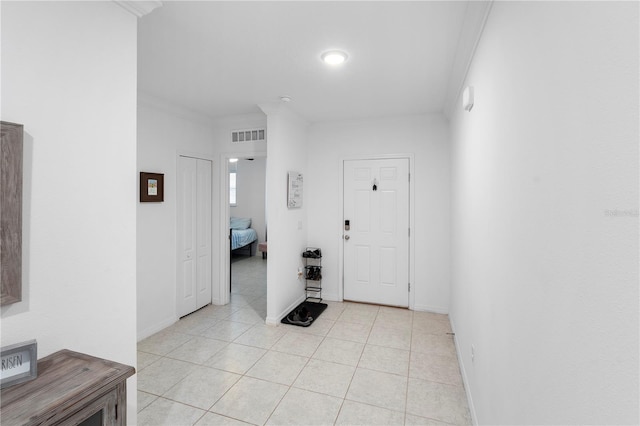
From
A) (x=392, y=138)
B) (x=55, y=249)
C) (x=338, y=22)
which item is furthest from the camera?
(x=392, y=138)

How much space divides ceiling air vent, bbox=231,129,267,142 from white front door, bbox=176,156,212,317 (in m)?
0.51

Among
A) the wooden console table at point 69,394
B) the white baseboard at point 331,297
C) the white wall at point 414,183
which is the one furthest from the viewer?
the white baseboard at point 331,297

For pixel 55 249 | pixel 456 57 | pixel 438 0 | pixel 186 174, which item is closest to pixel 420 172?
pixel 456 57

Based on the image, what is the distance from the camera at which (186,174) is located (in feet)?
12.7

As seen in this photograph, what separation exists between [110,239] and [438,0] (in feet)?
7.02

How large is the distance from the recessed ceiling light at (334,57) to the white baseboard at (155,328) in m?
3.18

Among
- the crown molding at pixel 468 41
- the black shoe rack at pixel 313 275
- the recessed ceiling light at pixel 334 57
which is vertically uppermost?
the recessed ceiling light at pixel 334 57

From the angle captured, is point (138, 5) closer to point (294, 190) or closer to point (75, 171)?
point (75, 171)

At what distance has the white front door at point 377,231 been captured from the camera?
418cm

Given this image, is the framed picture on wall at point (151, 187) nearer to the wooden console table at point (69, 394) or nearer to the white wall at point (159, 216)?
the white wall at point (159, 216)

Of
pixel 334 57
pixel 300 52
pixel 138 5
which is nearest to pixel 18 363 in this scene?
pixel 138 5

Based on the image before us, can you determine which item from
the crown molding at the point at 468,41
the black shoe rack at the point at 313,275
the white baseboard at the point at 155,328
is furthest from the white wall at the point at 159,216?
the crown molding at the point at 468,41

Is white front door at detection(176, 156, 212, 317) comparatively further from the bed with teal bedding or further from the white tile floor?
the bed with teal bedding

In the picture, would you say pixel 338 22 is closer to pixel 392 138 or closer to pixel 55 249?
pixel 55 249
